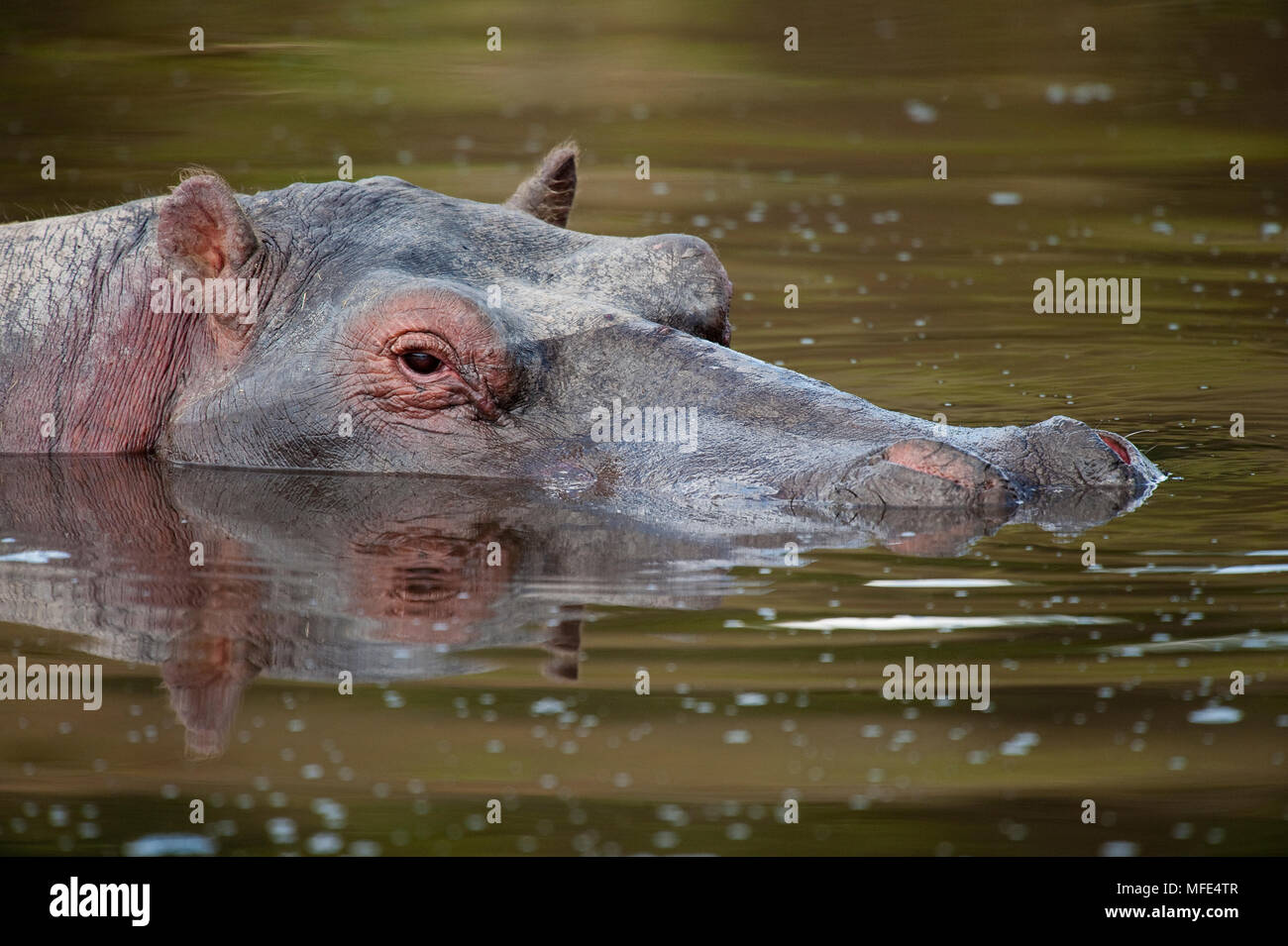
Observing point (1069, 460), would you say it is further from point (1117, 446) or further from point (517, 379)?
point (517, 379)

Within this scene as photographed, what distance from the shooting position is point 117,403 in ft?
28.7

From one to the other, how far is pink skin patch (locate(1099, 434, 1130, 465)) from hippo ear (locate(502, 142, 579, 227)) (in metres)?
3.19

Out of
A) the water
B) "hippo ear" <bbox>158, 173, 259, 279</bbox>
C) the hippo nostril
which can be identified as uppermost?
"hippo ear" <bbox>158, 173, 259, 279</bbox>

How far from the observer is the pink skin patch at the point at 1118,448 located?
25.3 feet

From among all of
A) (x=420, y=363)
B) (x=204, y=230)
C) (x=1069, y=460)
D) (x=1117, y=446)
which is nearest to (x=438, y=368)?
(x=420, y=363)

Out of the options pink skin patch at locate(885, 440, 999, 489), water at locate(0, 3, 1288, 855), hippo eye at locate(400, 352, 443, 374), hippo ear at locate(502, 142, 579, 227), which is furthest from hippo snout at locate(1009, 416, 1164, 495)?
hippo ear at locate(502, 142, 579, 227)

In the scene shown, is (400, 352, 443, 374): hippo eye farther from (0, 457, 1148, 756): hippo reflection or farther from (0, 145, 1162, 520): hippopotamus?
(0, 457, 1148, 756): hippo reflection

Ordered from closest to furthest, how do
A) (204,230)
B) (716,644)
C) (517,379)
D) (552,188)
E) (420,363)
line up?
(716,644)
(517,379)
(420,363)
(204,230)
(552,188)

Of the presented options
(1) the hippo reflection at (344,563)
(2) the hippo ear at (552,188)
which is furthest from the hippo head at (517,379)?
(2) the hippo ear at (552,188)

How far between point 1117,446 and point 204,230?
3744 mm

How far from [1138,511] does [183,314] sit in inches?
158

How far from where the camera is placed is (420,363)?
26.2 ft

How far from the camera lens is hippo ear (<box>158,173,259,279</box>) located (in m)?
8.14
